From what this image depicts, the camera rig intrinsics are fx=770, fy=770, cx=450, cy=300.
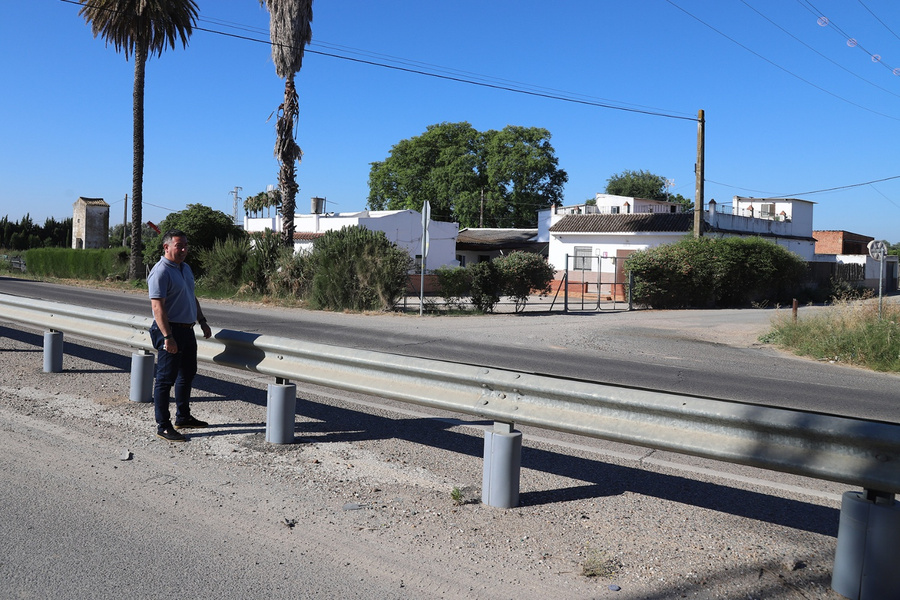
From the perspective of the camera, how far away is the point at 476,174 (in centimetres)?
7662

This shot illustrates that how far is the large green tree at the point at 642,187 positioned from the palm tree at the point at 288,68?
229 feet

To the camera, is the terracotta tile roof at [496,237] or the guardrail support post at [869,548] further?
the terracotta tile roof at [496,237]

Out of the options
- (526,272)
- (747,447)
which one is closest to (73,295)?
(526,272)

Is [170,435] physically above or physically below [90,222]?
below

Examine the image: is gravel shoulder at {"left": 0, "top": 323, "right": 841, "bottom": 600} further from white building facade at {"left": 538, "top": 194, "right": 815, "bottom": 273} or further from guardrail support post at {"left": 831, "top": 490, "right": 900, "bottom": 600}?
white building facade at {"left": 538, "top": 194, "right": 815, "bottom": 273}

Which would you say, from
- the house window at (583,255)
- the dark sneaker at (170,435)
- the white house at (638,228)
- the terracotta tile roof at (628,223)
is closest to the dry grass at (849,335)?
the dark sneaker at (170,435)

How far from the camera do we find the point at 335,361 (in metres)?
6.00

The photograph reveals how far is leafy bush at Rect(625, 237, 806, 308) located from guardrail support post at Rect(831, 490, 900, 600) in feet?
88.6

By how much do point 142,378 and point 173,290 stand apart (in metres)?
1.69

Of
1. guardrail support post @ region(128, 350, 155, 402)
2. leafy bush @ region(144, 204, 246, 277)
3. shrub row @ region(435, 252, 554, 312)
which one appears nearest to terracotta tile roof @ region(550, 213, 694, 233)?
shrub row @ region(435, 252, 554, 312)

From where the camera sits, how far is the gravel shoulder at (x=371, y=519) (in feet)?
12.6

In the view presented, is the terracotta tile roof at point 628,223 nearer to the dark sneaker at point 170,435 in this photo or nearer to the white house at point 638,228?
the white house at point 638,228

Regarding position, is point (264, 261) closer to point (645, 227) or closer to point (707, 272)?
point (707, 272)

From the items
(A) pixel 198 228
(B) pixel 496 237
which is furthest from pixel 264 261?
(B) pixel 496 237
